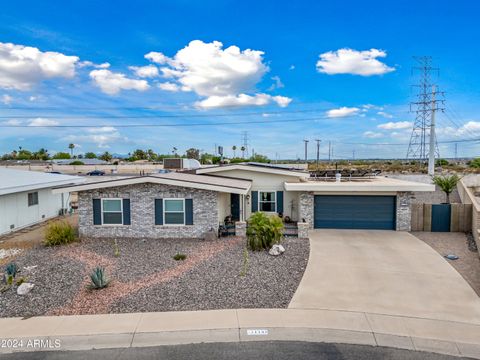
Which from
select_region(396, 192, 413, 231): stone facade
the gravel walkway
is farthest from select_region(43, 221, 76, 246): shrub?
select_region(396, 192, 413, 231): stone facade

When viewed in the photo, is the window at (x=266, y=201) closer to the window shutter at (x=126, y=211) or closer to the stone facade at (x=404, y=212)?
the stone facade at (x=404, y=212)

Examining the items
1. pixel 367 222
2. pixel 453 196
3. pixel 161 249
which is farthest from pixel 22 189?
pixel 453 196

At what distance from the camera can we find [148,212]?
16531 mm

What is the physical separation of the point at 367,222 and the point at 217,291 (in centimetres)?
→ 1162

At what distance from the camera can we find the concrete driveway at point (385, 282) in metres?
8.88

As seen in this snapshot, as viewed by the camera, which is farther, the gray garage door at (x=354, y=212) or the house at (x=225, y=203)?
the gray garage door at (x=354, y=212)

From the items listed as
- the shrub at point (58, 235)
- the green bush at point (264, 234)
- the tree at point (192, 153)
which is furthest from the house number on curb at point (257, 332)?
the tree at point (192, 153)

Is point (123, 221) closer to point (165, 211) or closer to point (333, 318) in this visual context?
point (165, 211)

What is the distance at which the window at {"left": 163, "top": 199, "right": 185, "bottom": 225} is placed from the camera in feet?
54.1

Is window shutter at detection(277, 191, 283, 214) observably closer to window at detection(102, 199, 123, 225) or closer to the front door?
the front door

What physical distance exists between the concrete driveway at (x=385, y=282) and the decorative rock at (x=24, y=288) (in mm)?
7665

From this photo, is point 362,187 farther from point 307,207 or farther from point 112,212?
point 112,212

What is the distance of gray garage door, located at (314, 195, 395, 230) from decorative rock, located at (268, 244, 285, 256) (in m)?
5.75

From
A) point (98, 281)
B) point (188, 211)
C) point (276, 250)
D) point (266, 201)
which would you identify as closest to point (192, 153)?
point (266, 201)
